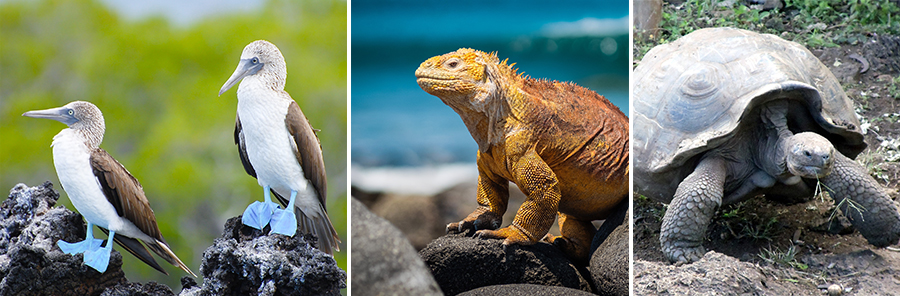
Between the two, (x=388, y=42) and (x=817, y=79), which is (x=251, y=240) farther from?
(x=817, y=79)

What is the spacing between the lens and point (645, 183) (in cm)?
290

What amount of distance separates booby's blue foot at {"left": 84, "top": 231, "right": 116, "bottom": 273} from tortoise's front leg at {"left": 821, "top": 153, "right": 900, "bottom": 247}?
297cm

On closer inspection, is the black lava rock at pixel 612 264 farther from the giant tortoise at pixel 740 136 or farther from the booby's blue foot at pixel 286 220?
the booby's blue foot at pixel 286 220

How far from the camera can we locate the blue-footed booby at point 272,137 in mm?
2008

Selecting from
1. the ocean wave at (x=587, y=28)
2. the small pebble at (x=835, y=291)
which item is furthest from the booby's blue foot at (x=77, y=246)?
the small pebble at (x=835, y=291)

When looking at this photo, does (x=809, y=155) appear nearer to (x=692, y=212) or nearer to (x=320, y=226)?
(x=692, y=212)

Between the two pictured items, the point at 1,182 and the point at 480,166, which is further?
the point at 1,182

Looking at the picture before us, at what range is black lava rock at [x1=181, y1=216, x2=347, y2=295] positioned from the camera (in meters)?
1.98

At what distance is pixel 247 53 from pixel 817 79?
97.4 inches

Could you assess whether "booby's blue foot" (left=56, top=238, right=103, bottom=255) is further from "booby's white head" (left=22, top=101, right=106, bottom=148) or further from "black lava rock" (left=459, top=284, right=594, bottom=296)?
"black lava rock" (left=459, top=284, right=594, bottom=296)

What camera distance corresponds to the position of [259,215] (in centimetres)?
207

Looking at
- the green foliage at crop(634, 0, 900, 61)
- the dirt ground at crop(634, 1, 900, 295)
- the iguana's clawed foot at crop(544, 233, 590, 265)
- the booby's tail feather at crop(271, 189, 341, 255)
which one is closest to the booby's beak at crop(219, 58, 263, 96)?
the booby's tail feather at crop(271, 189, 341, 255)

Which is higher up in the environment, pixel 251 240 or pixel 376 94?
pixel 376 94

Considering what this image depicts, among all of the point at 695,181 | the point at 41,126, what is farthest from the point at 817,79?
the point at 41,126
